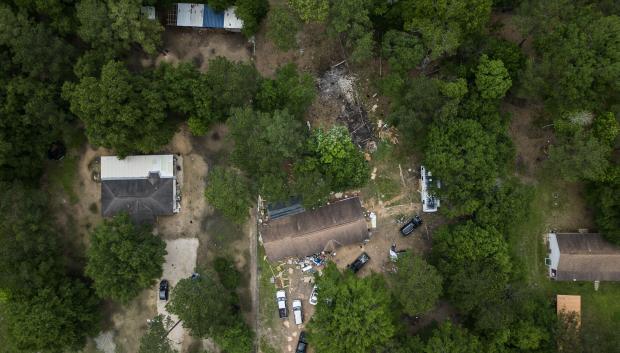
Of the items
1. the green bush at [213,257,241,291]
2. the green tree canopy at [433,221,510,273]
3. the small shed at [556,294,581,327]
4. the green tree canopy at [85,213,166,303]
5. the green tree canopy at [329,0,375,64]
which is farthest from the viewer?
the green bush at [213,257,241,291]

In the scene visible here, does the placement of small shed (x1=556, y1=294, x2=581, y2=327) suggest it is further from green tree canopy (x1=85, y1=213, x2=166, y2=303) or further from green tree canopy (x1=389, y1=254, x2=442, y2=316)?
green tree canopy (x1=85, y1=213, x2=166, y2=303)

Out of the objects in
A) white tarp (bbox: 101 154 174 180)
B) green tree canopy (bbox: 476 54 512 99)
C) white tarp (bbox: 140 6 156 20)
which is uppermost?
white tarp (bbox: 140 6 156 20)

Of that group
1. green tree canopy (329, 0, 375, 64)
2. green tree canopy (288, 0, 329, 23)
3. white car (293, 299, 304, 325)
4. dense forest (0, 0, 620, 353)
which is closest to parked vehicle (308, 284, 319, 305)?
white car (293, 299, 304, 325)

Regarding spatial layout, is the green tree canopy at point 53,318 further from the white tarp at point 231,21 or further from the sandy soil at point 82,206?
the white tarp at point 231,21

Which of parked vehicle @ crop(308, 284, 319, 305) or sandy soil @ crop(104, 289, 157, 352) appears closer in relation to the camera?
parked vehicle @ crop(308, 284, 319, 305)

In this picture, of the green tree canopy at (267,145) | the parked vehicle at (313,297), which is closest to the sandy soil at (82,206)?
the green tree canopy at (267,145)
